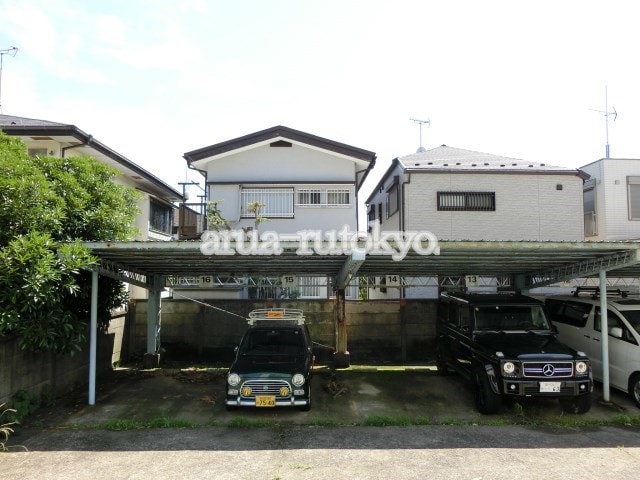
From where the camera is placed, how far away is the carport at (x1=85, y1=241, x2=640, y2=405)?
7238 millimetres

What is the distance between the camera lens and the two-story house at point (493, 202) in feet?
44.9

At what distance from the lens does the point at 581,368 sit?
6.95 meters

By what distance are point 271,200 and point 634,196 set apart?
1294 centimetres

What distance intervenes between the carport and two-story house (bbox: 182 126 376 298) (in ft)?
9.05

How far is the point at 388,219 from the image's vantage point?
55.3 ft

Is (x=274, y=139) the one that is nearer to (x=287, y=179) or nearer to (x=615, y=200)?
(x=287, y=179)

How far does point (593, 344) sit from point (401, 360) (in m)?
4.69

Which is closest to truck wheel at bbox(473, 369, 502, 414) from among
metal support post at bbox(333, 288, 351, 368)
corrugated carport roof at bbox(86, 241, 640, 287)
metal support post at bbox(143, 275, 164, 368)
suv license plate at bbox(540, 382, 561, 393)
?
suv license plate at bbox(540, 382, 561, 393)

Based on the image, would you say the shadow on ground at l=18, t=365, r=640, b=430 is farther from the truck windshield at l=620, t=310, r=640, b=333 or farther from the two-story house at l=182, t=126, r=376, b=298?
the two-story house at l=182, t=126, r=376, b=298

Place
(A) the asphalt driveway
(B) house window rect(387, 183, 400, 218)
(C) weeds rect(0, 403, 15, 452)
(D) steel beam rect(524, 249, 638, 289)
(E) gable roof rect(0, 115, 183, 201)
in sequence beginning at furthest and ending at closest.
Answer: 1. (B) house window rect(387, 183, 400, 218)
2. (E) gable roof rect(0, 115, 183, 201)
3. (D) steel beam rect(524, 249, 638, 289)
4. (C) weeds rect(0, 403, 15, 452)
5. (A) the asphalt driveway

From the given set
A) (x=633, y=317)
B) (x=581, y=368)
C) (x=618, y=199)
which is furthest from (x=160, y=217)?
(x=618, y=199)

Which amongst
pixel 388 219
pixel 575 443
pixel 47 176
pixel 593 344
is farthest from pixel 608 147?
pixel 47 176

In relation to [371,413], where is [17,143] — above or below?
above

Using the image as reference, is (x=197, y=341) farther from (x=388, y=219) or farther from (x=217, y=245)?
(x=388, y=219)
